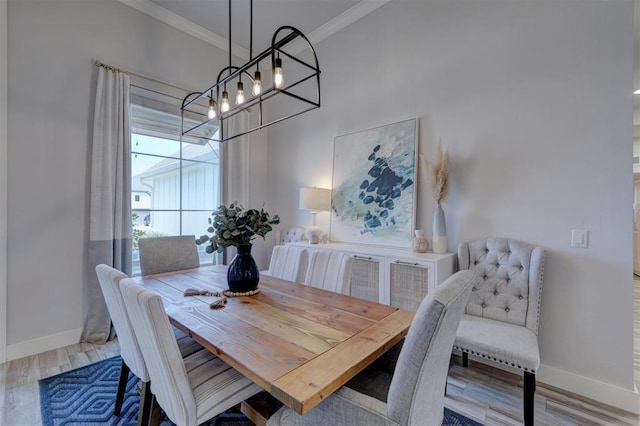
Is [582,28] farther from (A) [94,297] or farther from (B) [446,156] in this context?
(A) [94,297]

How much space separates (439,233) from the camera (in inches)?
97.2

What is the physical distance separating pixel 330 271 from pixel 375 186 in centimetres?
126

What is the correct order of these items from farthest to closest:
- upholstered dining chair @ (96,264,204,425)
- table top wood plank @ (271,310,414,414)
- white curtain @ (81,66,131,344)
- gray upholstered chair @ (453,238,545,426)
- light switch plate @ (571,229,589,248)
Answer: white curtain @ (81,66,131,344) < light switch plate @ (571,229,589,248) < gray upholstered chair @ (453,238,545,426) < upholstered dining chair @ (96,264,204,425) < table top wood plank @ (271,310,414,414)

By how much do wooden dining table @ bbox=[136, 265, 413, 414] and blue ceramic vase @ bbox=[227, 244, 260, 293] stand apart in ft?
0.29

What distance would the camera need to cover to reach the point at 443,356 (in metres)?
1.01

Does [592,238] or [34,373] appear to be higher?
[592,238]

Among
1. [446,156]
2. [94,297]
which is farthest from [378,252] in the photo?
[94,297]

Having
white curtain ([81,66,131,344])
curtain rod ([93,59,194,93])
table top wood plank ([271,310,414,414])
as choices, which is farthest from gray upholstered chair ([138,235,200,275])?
table top wood plank ([271,310,414,414])

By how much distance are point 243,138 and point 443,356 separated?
3.53 m

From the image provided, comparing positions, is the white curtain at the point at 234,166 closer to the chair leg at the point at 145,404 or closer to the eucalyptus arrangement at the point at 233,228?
the eucalyptus arrangement at the point at 233,228

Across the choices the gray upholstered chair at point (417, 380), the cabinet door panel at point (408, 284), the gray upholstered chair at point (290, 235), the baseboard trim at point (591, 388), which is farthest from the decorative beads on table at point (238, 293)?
the baseboard trim at point (591, 388)

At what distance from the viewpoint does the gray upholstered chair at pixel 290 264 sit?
2.29 meters

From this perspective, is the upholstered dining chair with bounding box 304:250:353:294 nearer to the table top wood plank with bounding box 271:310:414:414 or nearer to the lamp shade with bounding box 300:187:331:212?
the table top wood plank with bounding box 271:310:414:414

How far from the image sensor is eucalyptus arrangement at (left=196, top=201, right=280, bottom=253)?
5.85ft
